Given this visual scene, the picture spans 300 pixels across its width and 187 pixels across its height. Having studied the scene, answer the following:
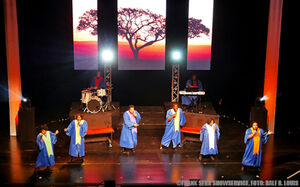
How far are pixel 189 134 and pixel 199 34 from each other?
4209mm

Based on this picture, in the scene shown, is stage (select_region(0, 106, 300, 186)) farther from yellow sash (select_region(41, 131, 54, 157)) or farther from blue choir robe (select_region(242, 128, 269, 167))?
yellow sash (select_region(41, 131, 54, 157))

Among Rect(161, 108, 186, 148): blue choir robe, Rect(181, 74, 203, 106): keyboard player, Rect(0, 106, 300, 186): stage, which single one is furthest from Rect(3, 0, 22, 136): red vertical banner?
Rect(181, 74, 203, 106): keyboard player

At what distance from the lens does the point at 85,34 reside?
12352 mm

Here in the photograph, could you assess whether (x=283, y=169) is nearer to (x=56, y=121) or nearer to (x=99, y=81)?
(x=99, y=81)

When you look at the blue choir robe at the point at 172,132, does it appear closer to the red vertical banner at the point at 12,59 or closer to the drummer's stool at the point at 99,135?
the drummer's stool at the point at 99,135

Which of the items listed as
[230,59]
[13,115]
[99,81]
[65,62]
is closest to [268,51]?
[230,59]

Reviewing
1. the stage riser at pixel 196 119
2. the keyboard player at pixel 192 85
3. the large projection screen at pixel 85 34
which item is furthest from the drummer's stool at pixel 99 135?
the large projection screen at pixel 85 34

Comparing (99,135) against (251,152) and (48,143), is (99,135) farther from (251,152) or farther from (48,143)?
(251,152)

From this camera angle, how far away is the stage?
7.57m

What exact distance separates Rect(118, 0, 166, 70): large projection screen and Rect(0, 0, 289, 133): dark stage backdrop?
1.70 feet

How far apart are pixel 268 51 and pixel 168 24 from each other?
12.3 feet

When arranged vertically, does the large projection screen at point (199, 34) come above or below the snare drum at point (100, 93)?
above

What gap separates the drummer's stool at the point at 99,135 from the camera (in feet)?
31.0

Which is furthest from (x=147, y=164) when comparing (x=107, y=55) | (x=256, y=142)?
(x=107, y=55)
